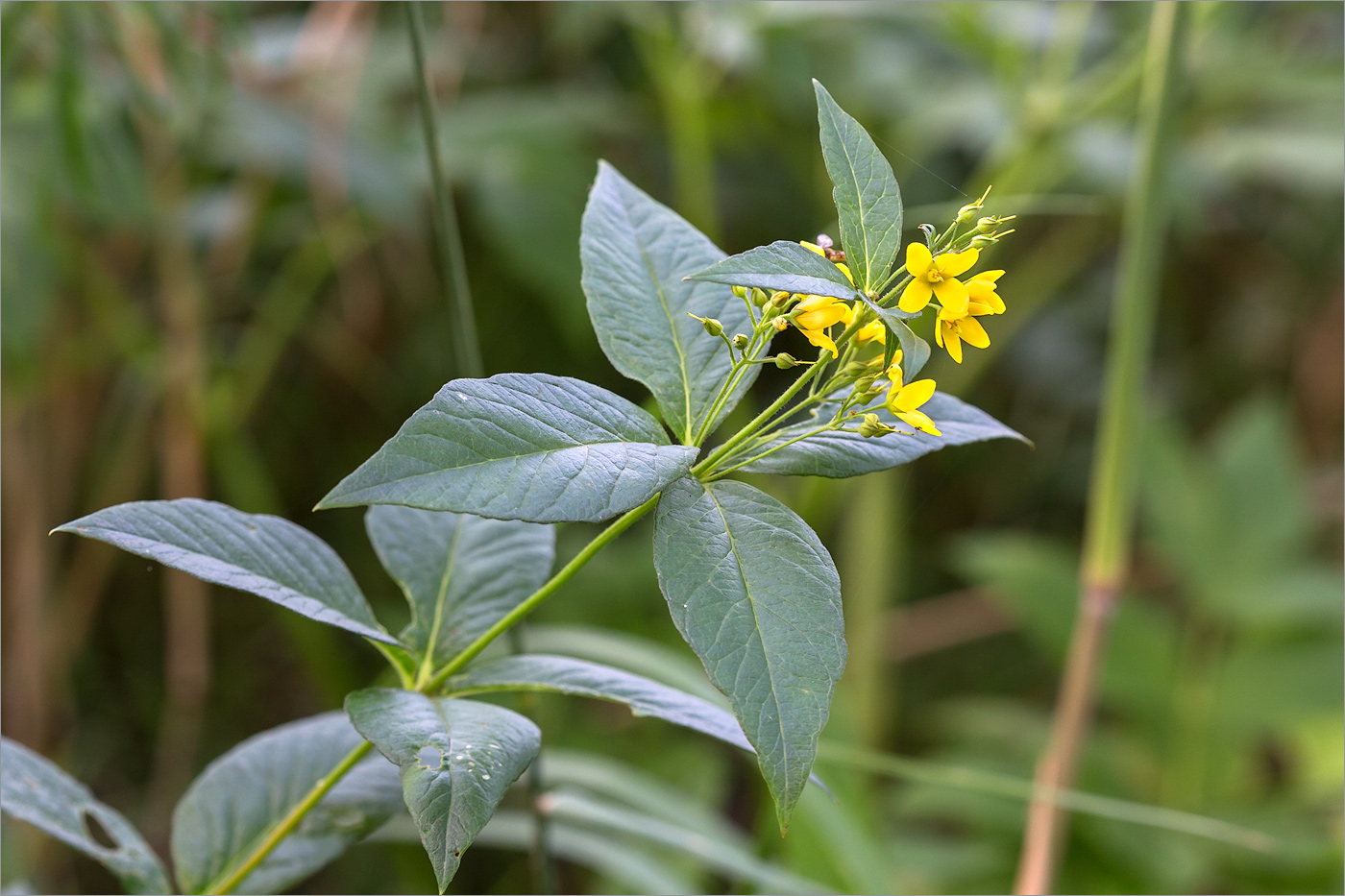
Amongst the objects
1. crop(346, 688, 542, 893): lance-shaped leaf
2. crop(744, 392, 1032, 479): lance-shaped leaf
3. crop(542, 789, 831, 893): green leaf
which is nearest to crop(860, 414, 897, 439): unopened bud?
crop(744, 392, 1032, 479): lance-shaped leaf

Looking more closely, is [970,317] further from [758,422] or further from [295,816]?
[295,816]

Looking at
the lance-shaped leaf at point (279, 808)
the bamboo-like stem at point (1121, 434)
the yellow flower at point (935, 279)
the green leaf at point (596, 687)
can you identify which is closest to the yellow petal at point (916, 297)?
the yellow flower at point (935, 279)

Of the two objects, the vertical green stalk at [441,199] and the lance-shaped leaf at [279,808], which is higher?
the vertical green stalk at [441,199]

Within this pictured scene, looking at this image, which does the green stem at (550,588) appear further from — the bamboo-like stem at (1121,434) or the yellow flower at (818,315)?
the bamboo-like stem at (1121,434)

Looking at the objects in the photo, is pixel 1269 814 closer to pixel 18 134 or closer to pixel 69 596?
pixel 69 596

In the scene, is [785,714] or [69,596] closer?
[785,714]

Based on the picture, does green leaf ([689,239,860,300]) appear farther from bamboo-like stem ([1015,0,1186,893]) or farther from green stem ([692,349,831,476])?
bamboo-like stem ([1015,0,1186,893])

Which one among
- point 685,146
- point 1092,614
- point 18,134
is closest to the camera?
point 1092,614

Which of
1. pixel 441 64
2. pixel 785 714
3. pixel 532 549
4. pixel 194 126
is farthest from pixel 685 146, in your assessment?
pixel 785 714

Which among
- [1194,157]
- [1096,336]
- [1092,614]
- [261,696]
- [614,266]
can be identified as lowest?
[261,696]
